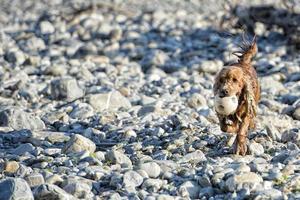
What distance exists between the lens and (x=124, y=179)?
220 inches

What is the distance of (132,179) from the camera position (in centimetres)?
561

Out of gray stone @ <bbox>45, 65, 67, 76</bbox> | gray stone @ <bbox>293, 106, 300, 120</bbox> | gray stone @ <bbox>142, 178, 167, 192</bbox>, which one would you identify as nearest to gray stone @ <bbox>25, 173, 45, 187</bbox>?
gray stone @ <bbox>142, 178, 167, 192</bbox>

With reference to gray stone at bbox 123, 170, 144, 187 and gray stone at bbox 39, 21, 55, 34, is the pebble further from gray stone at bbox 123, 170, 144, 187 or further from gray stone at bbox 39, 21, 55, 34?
gray stone at bbox 39, 21, 55, 34

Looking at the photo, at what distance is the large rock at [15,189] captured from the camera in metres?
5.19

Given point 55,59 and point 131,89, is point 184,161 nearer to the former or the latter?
point 131,89

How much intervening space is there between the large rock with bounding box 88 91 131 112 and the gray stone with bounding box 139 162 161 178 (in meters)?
2.83

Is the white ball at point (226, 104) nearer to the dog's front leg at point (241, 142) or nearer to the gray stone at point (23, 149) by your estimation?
the dog's front leg at point (241, 142)

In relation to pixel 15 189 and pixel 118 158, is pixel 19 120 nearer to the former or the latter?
pixel 118 158

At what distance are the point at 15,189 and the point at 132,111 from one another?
10.9ft

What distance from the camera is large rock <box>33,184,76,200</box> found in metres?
5.23

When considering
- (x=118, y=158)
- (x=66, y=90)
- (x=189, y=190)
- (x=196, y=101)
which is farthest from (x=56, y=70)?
(x=189, y=190)

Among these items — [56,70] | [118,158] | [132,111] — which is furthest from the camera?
[56,70]

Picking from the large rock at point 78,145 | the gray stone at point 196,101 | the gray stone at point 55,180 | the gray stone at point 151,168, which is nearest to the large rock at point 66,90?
the gray stone at point 196,101

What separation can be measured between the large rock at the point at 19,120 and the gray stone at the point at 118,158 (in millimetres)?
1759
